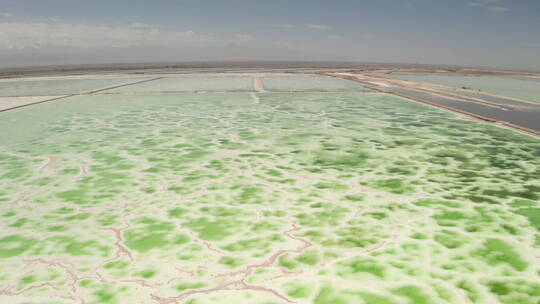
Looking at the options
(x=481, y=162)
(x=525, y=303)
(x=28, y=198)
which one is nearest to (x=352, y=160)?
(x=481, y=162)

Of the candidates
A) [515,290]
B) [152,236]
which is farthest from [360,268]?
[152,236]

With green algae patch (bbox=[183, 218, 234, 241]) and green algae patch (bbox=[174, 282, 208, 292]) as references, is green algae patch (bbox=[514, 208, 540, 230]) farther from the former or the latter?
green algae patch (bbox=[174, 282, 208, 292])

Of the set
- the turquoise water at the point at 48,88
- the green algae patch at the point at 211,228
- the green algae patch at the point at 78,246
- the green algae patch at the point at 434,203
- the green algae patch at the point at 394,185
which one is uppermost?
the turquoise water at the point at 48,88

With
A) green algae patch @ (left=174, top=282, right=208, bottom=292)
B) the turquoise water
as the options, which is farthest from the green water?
the turquoise water

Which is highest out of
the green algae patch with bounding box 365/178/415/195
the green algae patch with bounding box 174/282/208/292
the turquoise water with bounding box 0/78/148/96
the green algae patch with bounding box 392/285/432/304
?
the turquoise water with bounding box 0/78/148/96

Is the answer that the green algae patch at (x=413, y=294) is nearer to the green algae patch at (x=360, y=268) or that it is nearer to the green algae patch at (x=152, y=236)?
the green algae patch at (x=360, y=268)

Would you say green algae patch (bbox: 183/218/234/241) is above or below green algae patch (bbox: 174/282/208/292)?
above

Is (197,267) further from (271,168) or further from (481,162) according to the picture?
(481,162)

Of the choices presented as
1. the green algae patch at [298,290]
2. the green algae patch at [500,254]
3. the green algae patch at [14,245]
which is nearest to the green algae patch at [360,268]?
the green algae patch at [298,290]
